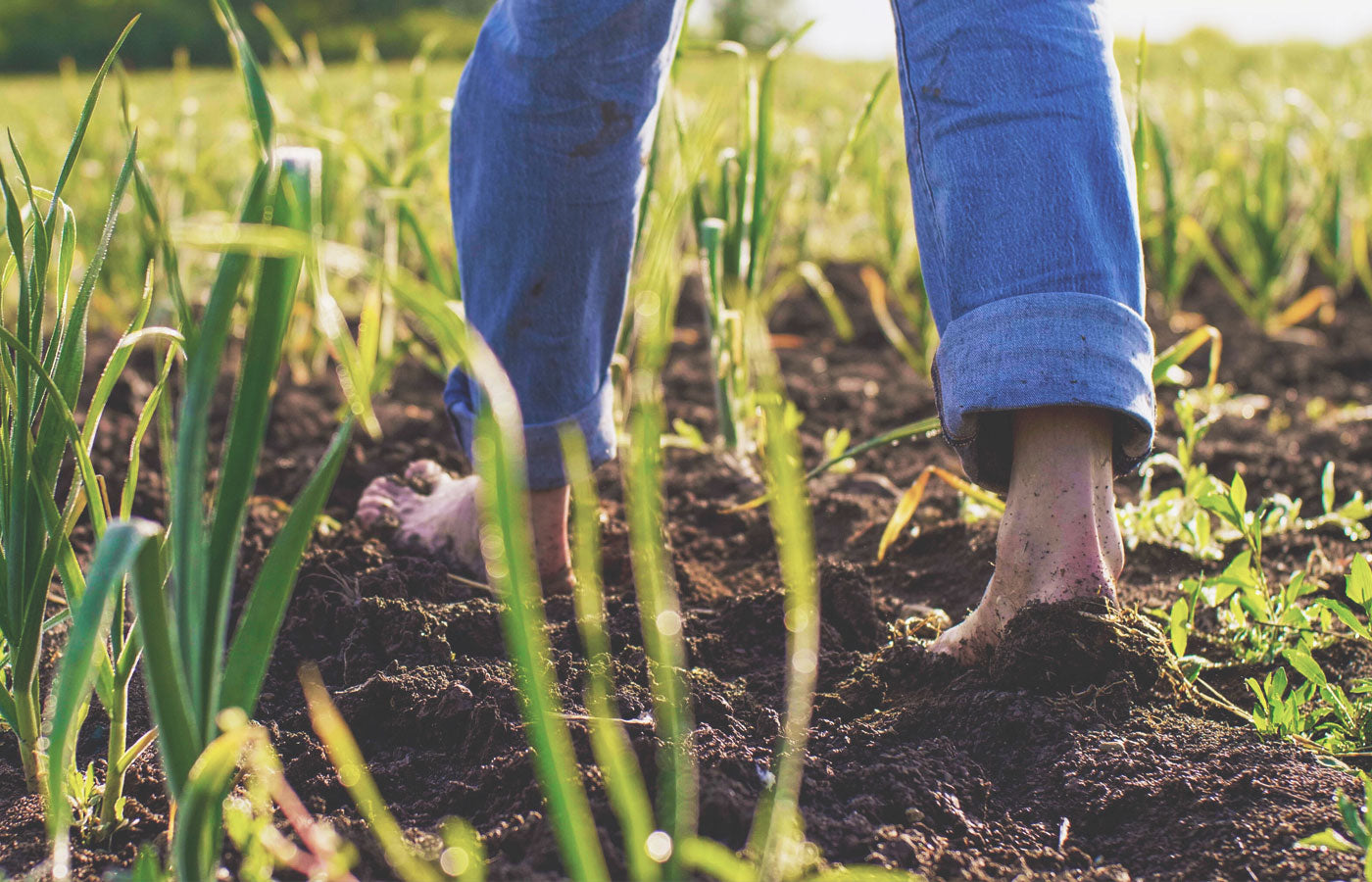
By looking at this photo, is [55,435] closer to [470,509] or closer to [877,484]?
[470,509]

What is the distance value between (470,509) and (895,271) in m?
1.26

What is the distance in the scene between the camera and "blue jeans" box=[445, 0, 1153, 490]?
2.59ft

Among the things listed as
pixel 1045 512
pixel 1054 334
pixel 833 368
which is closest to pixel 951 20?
pixel 1054 334

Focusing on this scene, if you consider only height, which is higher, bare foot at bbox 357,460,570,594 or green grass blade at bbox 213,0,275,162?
green grass blade at bbox 213,0,275,162

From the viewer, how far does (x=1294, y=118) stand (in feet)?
9.44

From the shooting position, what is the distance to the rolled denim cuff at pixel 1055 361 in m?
0.78

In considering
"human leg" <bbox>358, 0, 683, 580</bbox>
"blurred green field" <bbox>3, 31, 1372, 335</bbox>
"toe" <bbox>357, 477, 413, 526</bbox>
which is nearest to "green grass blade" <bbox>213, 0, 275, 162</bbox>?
"human leg" <bbox>358, 0, 683, 580</bbox>

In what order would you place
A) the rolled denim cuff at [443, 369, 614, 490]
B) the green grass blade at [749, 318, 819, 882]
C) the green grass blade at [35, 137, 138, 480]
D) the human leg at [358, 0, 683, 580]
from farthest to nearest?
the rolled denim cuff at [443, 369, 614, 490], the human leg at [358, 0, 683, 580], the green grass blade at [35, 137, 138, 480], the green grass blade at [749, 318, 819, 882]

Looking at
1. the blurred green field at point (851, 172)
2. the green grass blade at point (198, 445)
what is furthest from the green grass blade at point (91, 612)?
the blurred green field at point (851, 172)

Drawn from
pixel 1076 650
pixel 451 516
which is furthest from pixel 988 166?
pixel 451 516

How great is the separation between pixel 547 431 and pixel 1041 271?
535mm

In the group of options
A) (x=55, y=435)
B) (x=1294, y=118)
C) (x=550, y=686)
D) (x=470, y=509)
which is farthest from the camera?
(x=1294, y=118)

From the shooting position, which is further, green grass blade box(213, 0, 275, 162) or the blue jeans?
the blue jeans

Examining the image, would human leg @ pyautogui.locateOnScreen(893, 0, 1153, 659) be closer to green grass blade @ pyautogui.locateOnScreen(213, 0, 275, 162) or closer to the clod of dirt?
the clod of dirt
